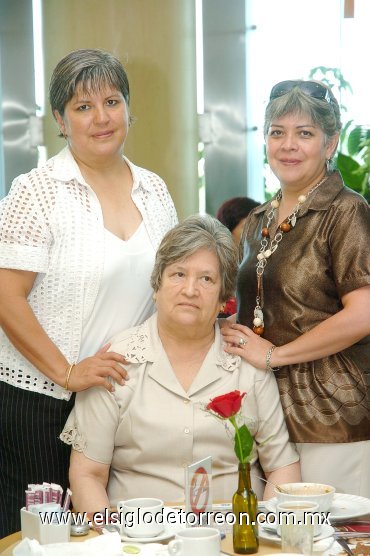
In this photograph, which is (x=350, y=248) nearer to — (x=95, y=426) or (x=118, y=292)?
(x=118, y=292)

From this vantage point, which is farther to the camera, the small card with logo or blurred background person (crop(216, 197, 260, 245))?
blurred background person (crop(216, 197, 260, 245))

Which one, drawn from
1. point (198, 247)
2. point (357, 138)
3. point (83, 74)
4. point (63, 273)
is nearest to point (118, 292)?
point (63, 273)

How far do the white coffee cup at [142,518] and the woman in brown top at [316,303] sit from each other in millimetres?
748

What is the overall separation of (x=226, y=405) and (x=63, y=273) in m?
0.99

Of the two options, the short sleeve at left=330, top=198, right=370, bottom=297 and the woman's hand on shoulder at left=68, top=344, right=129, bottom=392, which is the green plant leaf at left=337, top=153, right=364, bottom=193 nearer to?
the short sleeve at left=330, top=198, right=370, bottom=297

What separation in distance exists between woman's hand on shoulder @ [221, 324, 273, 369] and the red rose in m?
0.74

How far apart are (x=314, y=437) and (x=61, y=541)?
0.97 meters

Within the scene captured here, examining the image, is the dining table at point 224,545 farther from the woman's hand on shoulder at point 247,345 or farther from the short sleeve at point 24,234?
the short sleeve at point 24,234

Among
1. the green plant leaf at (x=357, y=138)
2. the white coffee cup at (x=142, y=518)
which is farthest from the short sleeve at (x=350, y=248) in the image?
the green plant leaf at (x=357, y=138)

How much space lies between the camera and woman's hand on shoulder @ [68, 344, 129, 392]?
280cm

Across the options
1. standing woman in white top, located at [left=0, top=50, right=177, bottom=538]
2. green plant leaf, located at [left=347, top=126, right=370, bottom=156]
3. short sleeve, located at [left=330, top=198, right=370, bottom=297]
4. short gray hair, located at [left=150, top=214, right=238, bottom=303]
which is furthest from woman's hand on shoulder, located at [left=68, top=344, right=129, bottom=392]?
green plant leaf, located at [left=347, top=126, right=370, bottom=156]

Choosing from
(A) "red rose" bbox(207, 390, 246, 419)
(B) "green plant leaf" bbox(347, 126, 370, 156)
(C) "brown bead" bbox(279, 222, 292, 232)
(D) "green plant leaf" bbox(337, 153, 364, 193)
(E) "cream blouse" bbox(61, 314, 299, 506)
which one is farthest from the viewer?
(B) "green plant leaf" bbox(347, 126, 370, 156)

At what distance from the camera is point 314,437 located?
113 inches

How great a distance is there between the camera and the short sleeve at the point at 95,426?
2.79m
